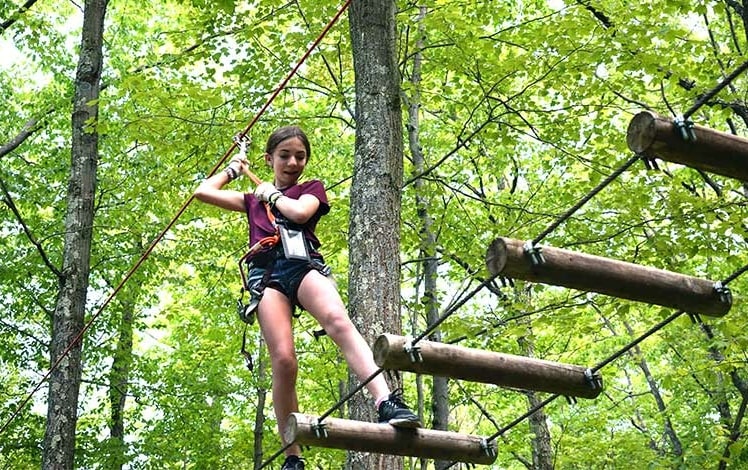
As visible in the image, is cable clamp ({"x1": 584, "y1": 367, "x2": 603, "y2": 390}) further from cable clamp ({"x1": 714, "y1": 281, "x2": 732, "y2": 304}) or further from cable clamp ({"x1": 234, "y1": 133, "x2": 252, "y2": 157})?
cable clamp ({"x1": 234, "y1": 133, "x2": 252, "y2": 157})

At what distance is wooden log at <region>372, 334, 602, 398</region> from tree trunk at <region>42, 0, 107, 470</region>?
441 centimetres

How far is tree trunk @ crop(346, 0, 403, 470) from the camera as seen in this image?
14.5ft

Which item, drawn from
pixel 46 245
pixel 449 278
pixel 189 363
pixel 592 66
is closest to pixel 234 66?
pixel 592 66

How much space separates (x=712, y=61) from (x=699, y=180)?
4.26 metres

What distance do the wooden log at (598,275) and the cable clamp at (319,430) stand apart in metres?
0.91

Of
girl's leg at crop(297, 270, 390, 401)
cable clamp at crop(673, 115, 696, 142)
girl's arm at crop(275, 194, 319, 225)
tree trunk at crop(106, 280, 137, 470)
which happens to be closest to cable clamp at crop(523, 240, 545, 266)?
cable clamp at crop(673, 115, 696, 142)

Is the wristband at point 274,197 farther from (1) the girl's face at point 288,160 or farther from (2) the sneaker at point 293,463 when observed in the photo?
(2) the sneaker at point 293,463

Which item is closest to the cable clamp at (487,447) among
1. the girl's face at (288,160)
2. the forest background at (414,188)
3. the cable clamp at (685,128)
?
the girl's face at (288,160)

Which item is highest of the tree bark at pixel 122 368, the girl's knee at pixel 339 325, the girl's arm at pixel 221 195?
the tree bark at pixel 122 368

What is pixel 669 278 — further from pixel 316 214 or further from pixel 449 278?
pixel 449 278

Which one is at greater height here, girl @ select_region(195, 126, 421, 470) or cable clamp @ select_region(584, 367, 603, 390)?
girl @ select_region(195, 126, 421, 470)

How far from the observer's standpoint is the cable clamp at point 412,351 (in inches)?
109

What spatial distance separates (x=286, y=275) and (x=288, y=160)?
556 mm

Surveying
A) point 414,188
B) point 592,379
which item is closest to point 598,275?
point 592,379
